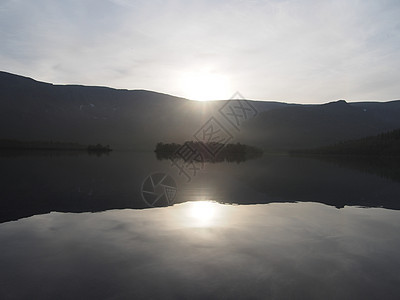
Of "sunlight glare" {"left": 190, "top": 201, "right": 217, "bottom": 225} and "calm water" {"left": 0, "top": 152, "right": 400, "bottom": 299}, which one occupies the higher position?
"calm water" {"left": 0, "top": 152, "right": 400, "bottom": 299}

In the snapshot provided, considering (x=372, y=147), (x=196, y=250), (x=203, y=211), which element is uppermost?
(x=372, y=147)

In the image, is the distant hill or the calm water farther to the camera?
the distant hill

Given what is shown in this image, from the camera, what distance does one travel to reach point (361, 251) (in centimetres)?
999

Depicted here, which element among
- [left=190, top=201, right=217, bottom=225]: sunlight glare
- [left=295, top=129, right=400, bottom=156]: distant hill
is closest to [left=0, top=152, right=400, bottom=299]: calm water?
[left=190, top=201, right=217, bottom=225]: sunlight glare

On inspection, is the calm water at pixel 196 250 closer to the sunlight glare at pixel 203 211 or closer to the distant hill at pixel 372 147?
the sunlight glare at pixel 203 211

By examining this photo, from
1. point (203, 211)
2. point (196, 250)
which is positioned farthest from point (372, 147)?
point (196, 250)

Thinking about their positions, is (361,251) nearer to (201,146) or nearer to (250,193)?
(250,193)

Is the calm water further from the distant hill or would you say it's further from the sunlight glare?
the distant hill

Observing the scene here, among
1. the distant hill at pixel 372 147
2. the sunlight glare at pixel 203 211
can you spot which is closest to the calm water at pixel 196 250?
the sunlight glare at pixel 203 211

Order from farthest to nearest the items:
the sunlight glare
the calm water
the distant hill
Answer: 1. the distant hill
2. the sunlight glare
3. the calm water

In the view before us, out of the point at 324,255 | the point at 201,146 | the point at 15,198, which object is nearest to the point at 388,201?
the point at 324,255

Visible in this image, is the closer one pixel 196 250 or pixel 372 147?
pixel 196 250

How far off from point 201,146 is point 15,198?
497 ft

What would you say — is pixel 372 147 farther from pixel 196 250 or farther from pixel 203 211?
pixel 196 250
